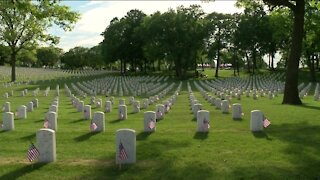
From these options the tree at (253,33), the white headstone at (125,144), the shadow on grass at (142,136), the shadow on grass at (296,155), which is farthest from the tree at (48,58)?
the white headstone at (125,144)

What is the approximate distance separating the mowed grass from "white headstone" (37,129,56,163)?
0.60 ft

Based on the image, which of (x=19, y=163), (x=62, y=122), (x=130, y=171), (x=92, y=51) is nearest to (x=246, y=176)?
(x=130, y=171)

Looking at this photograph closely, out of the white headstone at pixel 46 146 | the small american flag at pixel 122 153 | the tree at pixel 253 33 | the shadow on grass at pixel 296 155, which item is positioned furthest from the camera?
the tree at pixel 253 33

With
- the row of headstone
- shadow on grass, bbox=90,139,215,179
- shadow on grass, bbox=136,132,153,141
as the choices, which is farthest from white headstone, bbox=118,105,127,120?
the row of headstone

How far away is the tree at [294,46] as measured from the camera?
21.7 m

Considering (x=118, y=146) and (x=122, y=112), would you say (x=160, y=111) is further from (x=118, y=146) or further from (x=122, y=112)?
(x=118, y=146)

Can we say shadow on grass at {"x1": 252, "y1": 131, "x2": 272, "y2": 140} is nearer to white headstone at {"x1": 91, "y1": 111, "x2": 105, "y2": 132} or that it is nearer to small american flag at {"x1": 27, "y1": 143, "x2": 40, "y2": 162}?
white headstone at {"x1": 91, "y1": 111, "x2": 105, "y2": 132}

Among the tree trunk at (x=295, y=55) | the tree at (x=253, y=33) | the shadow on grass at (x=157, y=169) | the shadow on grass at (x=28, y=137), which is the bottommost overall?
the shadow on grass at (x=157, y=169)

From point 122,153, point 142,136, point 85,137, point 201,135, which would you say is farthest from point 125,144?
point 201,135

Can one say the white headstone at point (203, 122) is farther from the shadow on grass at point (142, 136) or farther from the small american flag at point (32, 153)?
the small american flag at point (32, 153)

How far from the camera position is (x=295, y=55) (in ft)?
72.6

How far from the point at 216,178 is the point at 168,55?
58.5 meters

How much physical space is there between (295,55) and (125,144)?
15.2 meters

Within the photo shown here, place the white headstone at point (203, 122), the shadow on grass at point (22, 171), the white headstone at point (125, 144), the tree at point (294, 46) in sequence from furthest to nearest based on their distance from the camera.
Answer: the tree at point (294, 46)
the white headstone at point (203, 122)
the white headstone at point (125, 144)
the shadow on grass at point (22, 171)
